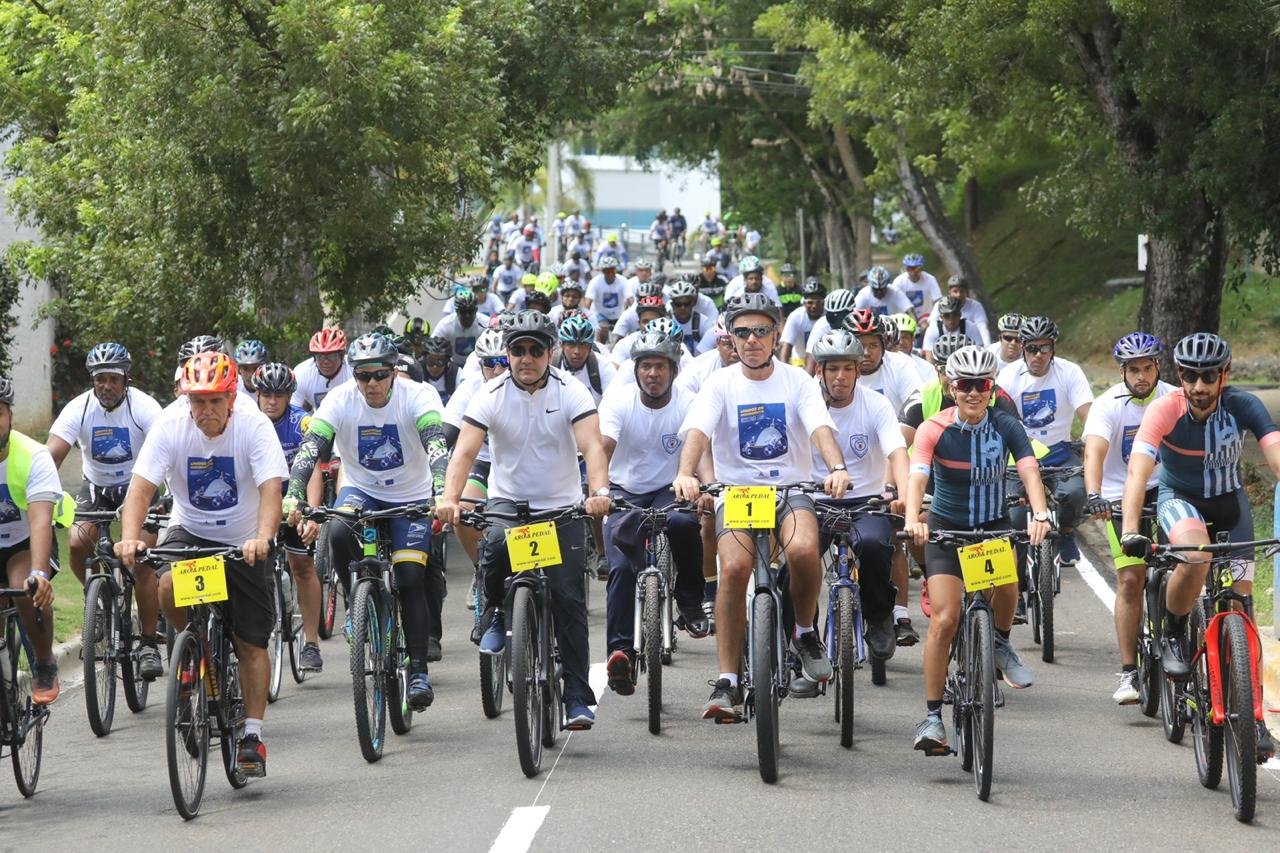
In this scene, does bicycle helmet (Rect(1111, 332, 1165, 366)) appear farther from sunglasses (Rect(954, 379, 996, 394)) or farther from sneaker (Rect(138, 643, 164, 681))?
sneaker (Rect(138, 643, 164, 681))

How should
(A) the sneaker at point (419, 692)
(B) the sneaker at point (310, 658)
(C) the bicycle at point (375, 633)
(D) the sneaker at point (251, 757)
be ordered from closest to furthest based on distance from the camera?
(D) the sneaker at point (251, 757) < (C) the bicycle at point (375, 633) < (A) the sneaker at point (419, 692) < (B) the sneaker at point (310, 658)

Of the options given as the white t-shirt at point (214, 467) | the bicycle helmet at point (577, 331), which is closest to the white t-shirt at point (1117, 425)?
the bicycle helmet at point (577, 331)

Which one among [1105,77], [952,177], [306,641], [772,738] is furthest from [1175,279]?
[952,177]

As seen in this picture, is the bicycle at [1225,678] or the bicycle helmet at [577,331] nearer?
the bicycle at [1225,678]

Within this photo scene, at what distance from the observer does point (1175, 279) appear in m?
21.9

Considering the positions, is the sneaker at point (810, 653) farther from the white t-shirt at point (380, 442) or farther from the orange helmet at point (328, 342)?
the orange helmet at point (328, 342)

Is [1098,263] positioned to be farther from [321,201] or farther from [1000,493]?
[1000,493]

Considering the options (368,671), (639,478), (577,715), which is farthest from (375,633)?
(639,478)

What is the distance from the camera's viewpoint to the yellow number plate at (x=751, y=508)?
9.18m

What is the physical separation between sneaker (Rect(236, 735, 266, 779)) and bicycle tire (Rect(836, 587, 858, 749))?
108 inches

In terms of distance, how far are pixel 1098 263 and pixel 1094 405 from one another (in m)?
34.7

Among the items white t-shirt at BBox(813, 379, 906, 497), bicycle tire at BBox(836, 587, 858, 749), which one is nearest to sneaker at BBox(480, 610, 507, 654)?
bicycle tire at BBox(836, 587, 858, 749)

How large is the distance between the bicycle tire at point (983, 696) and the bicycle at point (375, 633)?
2.85 meters

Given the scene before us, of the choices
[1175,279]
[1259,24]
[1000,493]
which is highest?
[1259,24]
